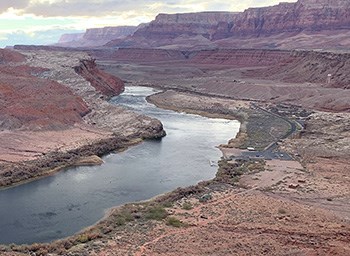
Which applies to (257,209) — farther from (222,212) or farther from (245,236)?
(245,236)

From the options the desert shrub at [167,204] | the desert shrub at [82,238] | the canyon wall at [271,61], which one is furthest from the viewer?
the canyon wall at [271,61]

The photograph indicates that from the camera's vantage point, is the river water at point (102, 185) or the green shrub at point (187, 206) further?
the green shrub at point (187, 206)

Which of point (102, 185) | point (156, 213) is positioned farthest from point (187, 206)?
point (102, 185)

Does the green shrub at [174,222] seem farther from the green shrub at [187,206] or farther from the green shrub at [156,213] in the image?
the green shrub at [187,206]

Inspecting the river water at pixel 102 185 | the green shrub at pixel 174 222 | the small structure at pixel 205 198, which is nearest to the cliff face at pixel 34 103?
the river water at pixel 102 185

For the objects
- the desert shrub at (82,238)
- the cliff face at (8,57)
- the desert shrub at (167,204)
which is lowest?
the desert shrub at (167,204)

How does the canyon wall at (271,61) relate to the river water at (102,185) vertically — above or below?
above

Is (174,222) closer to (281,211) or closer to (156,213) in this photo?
(156,213)

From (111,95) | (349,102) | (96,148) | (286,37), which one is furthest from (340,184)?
(286,37)
